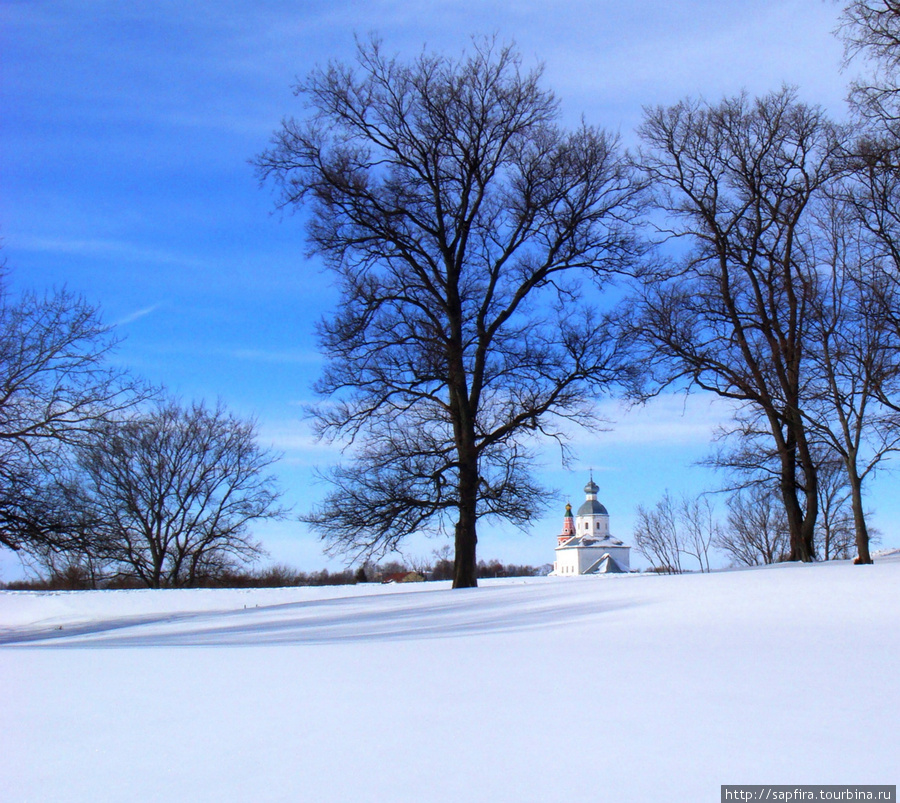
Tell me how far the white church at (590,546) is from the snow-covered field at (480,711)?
9635 cm

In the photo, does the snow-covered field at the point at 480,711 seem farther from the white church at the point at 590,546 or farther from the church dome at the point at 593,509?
the church dome at the point at 593,509

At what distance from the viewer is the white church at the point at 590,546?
105000 mm

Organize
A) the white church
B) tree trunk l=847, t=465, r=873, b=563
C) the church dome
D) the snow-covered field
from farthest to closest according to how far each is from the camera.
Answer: the church dome → the white church → tree trunk l=847, t=465, r=873, b=563 → the snow-covered field

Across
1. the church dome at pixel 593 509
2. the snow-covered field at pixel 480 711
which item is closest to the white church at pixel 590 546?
the church dome at pixel 593 509

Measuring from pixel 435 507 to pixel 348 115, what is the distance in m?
8.18

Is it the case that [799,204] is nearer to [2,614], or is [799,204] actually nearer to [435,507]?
[435,507]

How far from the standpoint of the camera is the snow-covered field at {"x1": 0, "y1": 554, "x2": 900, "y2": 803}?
3445mm

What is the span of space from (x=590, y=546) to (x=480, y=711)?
106015 millimetres

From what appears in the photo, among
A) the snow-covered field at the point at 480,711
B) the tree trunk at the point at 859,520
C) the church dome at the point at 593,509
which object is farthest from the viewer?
the church dome at the point at 593,509

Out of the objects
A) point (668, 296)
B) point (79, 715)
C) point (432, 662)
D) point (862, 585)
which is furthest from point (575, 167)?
point (79, 715)

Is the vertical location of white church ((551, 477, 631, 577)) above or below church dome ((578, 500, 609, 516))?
below

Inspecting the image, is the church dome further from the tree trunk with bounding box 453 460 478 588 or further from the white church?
the tree trunk with bounding box 453 460 478 588

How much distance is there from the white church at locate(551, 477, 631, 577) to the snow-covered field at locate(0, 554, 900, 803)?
96345mm

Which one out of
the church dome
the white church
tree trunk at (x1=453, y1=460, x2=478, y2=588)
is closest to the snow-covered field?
tree trunk at (x1=453, y1=460, x2=478, y2=588)
